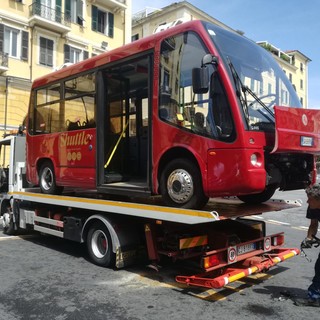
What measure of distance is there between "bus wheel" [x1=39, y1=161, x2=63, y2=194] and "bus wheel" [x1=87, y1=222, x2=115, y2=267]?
179 cm

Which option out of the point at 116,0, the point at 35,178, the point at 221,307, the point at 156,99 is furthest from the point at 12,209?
the point at 116,0

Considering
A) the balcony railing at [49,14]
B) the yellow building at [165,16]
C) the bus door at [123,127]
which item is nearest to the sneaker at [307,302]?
the bus door at [123,127]

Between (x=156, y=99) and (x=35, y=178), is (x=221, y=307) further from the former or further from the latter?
(x=35, y=178)

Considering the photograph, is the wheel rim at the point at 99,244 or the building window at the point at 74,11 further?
the building window at the point at 74,11

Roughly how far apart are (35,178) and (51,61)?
18528 mm

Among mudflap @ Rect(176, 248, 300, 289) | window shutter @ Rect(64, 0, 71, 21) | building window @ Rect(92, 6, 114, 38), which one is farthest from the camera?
building window @ Rect(92, 6, 114, 38)

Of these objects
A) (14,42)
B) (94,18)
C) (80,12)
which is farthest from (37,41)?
(94,18)

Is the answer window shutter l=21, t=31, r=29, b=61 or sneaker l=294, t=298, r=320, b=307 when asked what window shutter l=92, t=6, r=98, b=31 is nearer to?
window shutter l=21, t=31, r=29, b=61

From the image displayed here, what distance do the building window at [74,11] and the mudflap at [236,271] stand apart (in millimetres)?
24209

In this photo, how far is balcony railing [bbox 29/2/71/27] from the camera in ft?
80.2

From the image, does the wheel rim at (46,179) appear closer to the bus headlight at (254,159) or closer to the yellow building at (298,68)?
the bus headlight at (254,159)

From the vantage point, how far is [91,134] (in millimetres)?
7039

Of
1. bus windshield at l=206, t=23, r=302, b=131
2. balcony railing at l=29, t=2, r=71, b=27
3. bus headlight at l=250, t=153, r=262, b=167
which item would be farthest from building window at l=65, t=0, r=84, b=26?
bus headlight at l=250, t=153, r=262, b=167

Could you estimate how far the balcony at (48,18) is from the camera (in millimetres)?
24406
